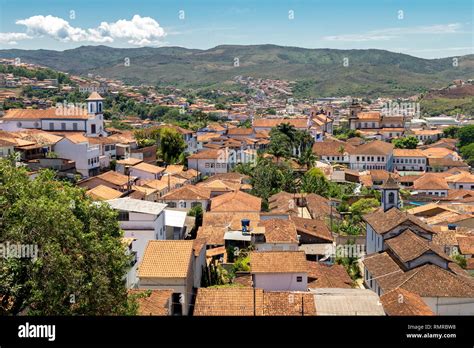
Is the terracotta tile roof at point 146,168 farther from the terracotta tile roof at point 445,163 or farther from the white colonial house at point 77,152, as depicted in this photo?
the terracotta tile roof at point 445,163

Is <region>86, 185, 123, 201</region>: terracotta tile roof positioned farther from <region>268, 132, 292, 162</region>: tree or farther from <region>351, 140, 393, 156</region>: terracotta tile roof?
<region>351, 140, 393, 156</region>: terracotta tile roof

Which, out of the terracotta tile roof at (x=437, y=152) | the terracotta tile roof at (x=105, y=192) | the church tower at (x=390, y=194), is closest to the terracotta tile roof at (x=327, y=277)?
the church tower at (x=390, y=194)

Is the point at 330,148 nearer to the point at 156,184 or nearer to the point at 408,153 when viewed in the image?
the point at 408,153

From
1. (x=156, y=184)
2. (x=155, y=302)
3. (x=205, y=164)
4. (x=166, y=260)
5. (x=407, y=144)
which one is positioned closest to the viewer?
(x=155, y=302)

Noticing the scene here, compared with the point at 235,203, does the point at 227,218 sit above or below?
below

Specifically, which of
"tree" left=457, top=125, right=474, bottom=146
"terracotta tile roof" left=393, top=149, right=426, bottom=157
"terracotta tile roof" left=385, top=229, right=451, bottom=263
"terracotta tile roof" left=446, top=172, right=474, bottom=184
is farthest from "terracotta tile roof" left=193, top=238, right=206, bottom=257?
"tree" left=457, top=125, right=474, bottom=146

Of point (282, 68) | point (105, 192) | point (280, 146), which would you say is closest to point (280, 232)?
point (105, 192)
